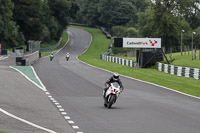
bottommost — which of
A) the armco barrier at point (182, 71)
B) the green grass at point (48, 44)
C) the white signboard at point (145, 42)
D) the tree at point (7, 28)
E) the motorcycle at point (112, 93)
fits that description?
the armco barrier at point (182, 71)

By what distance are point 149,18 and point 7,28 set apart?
33944 millimetres

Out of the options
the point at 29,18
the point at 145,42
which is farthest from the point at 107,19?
the point at 145,42

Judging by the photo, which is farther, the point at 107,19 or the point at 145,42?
the point at 107,19

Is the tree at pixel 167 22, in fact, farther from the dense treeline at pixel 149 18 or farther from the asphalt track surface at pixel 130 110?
the asphalt track surface at pixel 130 110

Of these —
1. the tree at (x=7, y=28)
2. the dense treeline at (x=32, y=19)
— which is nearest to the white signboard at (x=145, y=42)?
the dense treeline at (x=32, y=19)

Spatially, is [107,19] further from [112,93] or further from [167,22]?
[112,93]

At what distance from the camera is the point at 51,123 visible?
13.1 metres

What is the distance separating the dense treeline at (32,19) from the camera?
3511 inches

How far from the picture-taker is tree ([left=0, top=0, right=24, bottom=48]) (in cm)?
8788

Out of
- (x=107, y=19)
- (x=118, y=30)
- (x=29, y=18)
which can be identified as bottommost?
(x=118, y=30)

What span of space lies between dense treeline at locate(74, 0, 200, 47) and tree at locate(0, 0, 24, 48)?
102 feet

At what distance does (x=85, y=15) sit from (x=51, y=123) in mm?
152844

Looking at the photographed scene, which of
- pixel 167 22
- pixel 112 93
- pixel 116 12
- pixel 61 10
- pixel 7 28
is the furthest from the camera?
pixel 116 12

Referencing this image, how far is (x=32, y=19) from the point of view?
97.6 m
